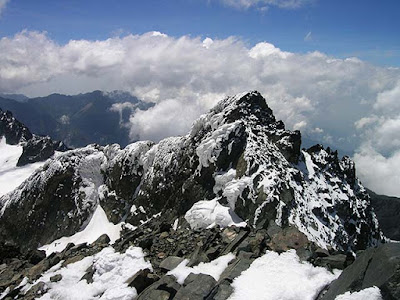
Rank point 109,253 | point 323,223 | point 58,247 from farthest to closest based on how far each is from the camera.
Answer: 1. point 58,247
2. point 323,223
3. point 109,253

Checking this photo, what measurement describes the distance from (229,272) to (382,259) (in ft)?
29.4

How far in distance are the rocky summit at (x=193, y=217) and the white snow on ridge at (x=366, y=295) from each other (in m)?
0.40

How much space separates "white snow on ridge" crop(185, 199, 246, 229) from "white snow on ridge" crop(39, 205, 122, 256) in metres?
32.4

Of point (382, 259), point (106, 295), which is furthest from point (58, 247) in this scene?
point (382, 259)

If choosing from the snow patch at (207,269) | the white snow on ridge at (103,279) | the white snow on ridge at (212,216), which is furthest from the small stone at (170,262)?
the white snow on ridge at (212,216)

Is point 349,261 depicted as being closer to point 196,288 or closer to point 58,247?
point 196,288

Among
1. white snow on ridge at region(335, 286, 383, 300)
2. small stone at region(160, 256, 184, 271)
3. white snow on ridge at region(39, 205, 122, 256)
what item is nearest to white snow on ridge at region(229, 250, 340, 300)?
white snow on ridge at region(335, 286, 383, 300)

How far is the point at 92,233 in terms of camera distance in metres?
81.8

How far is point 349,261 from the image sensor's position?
18.8 meters

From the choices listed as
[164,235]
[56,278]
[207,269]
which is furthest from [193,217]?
[207,269]

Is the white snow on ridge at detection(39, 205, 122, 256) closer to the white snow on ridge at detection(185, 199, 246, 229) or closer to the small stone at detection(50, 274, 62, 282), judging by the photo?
the white snow on ridge at detection(185, 199, 246, 229)

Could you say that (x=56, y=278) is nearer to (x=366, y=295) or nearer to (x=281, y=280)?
(x=281, y=280)

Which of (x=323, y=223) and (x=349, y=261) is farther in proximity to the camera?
(x=323, y=223)

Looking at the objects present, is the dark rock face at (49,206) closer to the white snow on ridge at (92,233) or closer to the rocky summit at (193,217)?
the rocky summit at (193,217)
